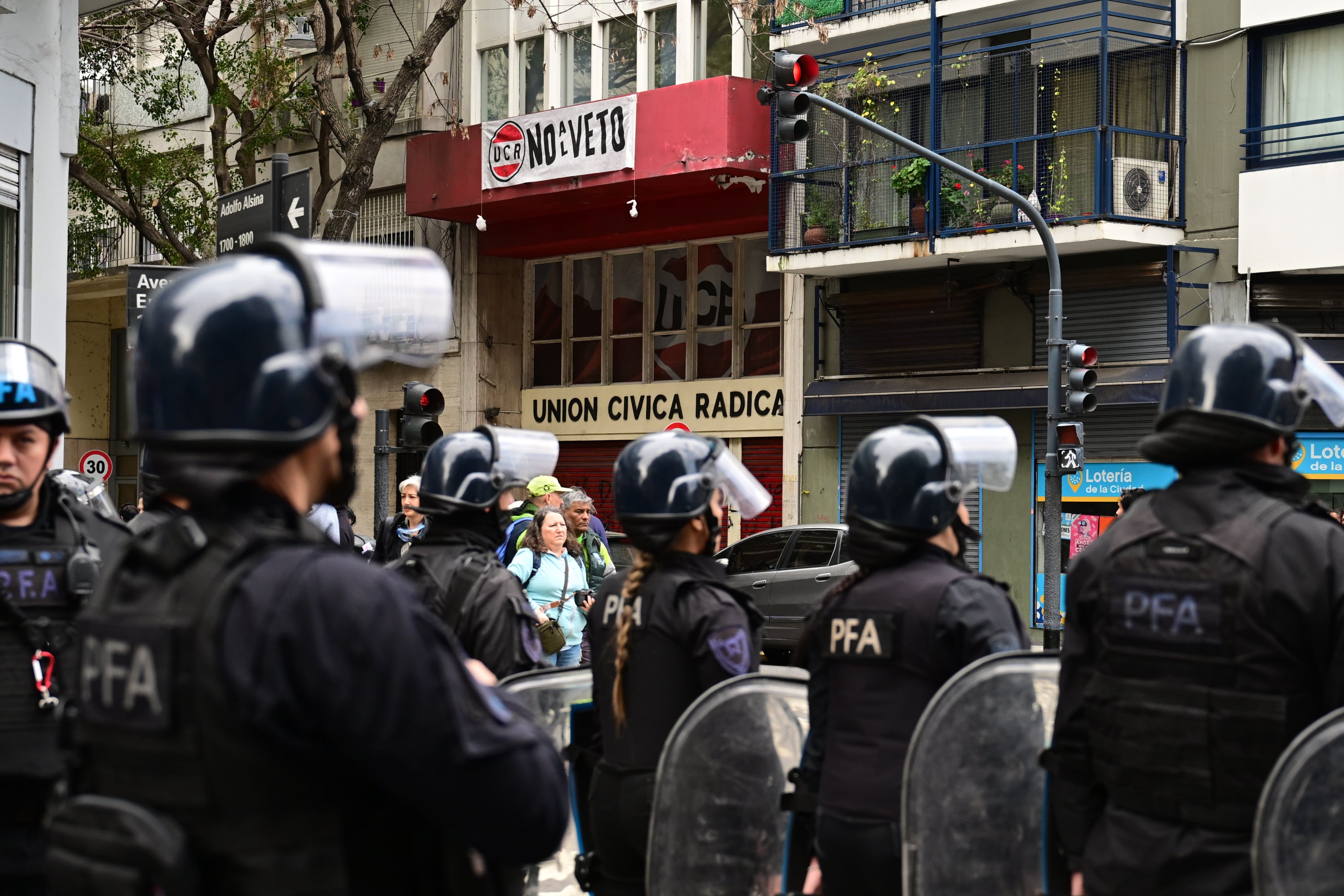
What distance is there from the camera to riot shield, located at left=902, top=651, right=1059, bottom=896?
4.02m

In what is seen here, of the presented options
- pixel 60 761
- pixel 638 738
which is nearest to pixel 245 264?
pixel 60 761

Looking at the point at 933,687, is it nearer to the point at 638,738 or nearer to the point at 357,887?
the point at 638,738

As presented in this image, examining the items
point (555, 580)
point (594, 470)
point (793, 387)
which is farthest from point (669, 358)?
point (555, 580)

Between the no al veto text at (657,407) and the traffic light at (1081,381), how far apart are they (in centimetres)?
697

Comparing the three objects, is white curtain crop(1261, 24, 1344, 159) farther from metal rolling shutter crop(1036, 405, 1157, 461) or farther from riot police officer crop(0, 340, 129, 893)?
riot police officer crop(0, 340, 129, 893)

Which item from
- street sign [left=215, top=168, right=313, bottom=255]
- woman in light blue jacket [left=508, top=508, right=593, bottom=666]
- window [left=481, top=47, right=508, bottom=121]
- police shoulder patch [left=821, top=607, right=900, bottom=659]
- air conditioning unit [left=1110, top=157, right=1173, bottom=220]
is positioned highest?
window [left=481, top=47, right=508, bottom=121]

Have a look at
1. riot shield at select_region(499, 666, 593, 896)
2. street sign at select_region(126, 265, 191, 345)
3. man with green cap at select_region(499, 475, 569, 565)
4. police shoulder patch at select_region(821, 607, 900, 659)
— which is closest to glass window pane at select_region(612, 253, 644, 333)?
man with green cap at select_region(499, 475, 569, 565)

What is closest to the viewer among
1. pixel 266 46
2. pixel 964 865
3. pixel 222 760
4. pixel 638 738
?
pixel 222 760

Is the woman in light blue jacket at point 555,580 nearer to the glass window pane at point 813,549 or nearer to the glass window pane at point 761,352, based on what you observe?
the glass window pane at point 813,549

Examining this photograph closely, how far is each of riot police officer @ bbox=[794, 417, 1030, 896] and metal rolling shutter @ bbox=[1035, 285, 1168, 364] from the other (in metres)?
15.5

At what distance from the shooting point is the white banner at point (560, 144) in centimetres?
2281

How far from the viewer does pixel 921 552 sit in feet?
14.0

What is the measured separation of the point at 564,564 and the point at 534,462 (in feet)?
11.1

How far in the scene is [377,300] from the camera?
2207 mm
